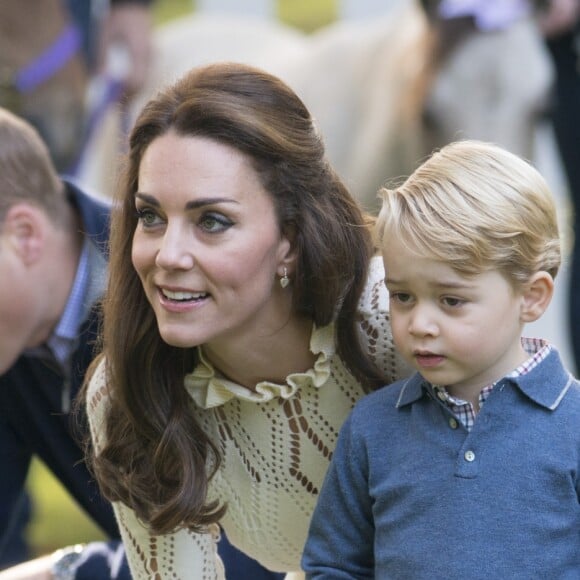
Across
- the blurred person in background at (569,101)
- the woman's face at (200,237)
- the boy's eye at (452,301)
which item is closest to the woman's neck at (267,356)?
the woman's face at (200,237)

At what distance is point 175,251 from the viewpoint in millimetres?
2043

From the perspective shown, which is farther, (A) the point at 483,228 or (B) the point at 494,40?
(B) the point at 494,40

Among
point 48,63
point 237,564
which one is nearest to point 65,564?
point 237,564

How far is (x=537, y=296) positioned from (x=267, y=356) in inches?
20.8

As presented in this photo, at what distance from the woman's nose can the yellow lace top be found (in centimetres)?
29

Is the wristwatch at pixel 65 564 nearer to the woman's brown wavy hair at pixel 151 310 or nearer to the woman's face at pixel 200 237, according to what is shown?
the woman's brown wavy hair at pixel 151 310

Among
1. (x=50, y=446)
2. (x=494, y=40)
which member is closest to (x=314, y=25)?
(x=494, y=40)

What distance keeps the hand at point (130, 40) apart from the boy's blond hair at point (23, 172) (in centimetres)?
222

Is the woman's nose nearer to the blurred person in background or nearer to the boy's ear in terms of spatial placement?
the boy's ear

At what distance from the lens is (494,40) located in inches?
183

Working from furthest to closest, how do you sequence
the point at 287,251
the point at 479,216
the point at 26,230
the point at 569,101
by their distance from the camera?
the point at 569,101
the point at 26,230
the point at 287,251
the point at 479,216

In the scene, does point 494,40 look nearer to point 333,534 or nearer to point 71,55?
point 71,55

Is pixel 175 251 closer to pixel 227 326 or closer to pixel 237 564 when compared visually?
pixel 227 326

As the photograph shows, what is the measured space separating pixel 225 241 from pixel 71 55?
101 inches
